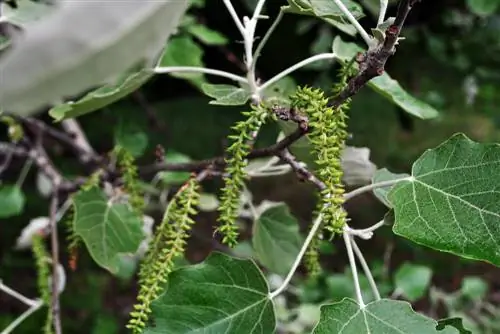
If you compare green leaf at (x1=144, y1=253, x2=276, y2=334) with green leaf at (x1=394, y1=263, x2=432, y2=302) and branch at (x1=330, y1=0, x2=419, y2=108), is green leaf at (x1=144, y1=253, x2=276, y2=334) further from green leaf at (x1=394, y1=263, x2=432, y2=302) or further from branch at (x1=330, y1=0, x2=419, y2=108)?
green leaf at (x1=394, y1=263, x2=432, y2=302)

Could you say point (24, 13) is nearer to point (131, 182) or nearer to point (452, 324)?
point (131, 182)

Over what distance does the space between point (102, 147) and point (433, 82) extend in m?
0.90

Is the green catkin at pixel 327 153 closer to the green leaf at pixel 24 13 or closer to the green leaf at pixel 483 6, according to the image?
the green leaf at pixel 24 13

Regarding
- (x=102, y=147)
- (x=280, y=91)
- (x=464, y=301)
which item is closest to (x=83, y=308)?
(x=102, y=147)

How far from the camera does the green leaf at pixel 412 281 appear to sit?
1096mm

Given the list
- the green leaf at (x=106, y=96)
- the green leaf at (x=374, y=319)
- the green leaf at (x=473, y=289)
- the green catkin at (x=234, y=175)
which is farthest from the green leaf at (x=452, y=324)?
the green leaf at (x=473, y=289)

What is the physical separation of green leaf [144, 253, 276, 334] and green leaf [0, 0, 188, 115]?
1.00 ft

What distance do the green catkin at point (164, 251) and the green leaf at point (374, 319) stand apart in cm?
13

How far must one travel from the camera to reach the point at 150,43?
25 cm

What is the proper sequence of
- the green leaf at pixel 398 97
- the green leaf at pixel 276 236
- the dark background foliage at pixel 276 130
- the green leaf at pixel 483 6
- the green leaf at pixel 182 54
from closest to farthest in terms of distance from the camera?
1. the green leaf at pixel 398 97
2. the green leaf at pixel 276 236
3. the green leaf at pixel 182 54
4. the green leaf at pixel 483 6
5. the dark background foliage at pixel 276 130

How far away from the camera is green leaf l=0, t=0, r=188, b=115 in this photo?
0.20 m

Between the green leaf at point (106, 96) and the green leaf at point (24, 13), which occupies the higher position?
the green leaf at point (24, 13)

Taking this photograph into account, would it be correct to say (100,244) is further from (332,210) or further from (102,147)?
(102,147)

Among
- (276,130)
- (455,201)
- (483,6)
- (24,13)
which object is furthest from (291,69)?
(276,130)
